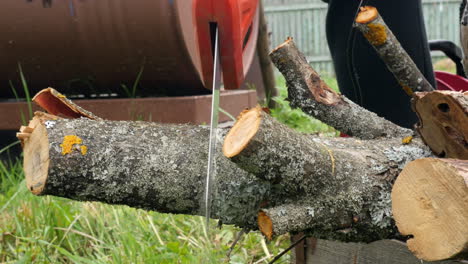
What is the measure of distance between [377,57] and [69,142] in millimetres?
1465

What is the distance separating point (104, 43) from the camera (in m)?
3.49

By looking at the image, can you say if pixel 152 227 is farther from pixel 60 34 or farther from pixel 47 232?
pixel 60 34

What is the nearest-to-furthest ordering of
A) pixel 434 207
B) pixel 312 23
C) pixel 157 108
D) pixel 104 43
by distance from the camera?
pixel 434 207 → pixel 104 43 → pixel 157 108 → pixel 312 23

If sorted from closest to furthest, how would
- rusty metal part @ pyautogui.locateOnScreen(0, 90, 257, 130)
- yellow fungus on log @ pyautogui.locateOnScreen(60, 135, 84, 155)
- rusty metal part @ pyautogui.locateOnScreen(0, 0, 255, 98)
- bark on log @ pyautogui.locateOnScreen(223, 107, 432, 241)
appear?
bark on log @ pyautogui.locateOnScreen(223, 107, 432, 241) → yellow fungus on log @ pyautogui.locateOnScreen(60, 135, 84, 155) → rusty metal part @ pyautogui.locateOnScreen(0, 0, 255, 98) → rusty metal part @ pyautogui.locateOnScreen(0, 90, 257, 130)

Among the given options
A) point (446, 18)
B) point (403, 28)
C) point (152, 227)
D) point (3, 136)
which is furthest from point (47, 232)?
point (446, 18)

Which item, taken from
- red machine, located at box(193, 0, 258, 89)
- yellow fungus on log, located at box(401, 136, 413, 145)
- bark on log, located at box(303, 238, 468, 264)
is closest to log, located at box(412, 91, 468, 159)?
yellow fungus on log, located at box(401, 136, 413, 145)

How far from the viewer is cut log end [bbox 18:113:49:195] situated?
144cm

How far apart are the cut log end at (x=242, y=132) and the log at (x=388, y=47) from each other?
67 cm

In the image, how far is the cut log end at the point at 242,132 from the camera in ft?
4.19

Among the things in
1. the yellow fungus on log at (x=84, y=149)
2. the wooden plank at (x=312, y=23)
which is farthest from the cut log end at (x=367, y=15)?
the wooden plank at (x=312, y=23)

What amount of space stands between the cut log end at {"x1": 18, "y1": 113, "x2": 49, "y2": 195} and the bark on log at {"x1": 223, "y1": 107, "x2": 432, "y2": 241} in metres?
0.44

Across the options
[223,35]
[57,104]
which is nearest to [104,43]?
[223,35]

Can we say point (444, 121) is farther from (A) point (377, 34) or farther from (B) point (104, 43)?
(B) point (104, 43)

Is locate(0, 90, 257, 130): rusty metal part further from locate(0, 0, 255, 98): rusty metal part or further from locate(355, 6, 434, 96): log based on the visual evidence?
locate(355, 6, 434, 96): log
